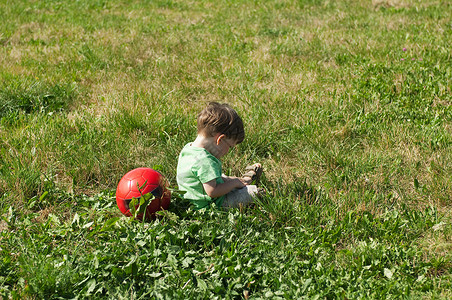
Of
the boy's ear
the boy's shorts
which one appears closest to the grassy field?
the boy's shorts

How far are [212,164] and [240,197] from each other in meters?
0.44

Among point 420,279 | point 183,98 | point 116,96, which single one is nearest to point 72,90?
point 116,96

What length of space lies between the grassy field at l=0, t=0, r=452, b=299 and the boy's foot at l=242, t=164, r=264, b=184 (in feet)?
0.40

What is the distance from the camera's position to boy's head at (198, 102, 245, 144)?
3885mm

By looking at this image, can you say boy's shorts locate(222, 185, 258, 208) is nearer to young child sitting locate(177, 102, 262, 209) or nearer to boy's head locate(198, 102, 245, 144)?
young child sitting locate(177, 102, 262, 209)

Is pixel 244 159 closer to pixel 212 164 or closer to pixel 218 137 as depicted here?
pixel 218 137

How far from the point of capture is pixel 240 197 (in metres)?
3.99

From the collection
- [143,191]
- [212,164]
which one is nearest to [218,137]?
[212,164]

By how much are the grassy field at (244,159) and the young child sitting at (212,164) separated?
16cm

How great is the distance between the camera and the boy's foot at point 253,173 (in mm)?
4359

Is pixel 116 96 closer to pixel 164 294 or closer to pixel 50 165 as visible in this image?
pixel 50 165

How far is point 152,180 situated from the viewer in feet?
12.6

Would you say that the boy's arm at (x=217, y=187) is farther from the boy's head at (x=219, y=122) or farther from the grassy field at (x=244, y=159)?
the boy's head at (x=219, y=122)

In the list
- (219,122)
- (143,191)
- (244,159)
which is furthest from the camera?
(244,159)
